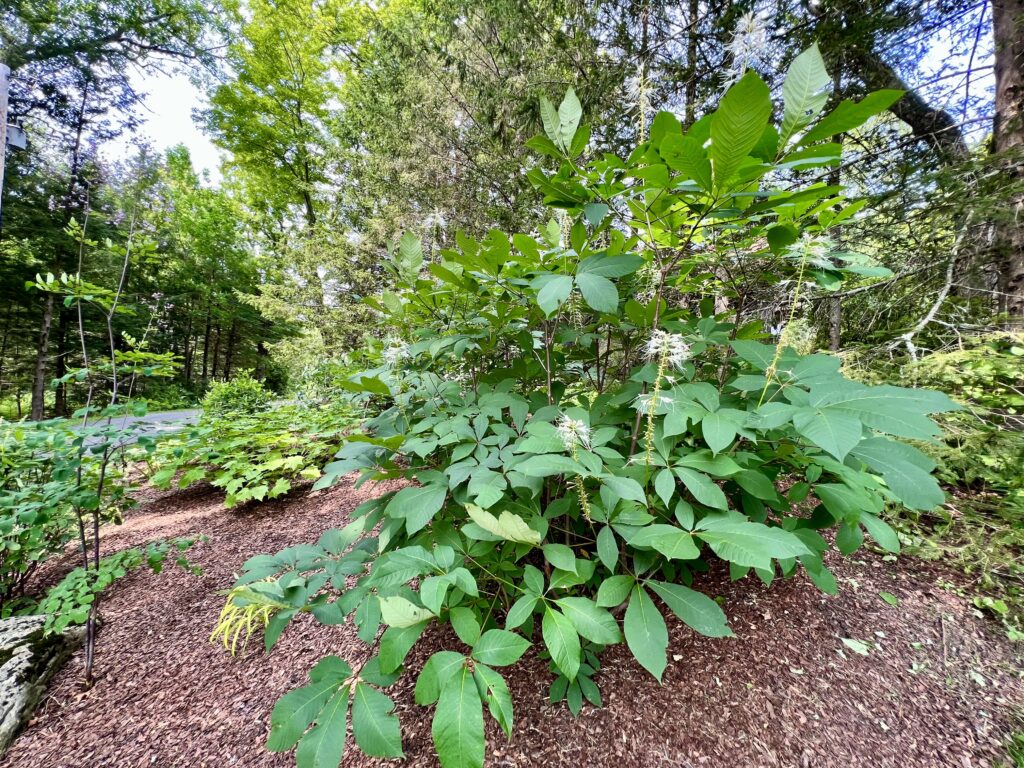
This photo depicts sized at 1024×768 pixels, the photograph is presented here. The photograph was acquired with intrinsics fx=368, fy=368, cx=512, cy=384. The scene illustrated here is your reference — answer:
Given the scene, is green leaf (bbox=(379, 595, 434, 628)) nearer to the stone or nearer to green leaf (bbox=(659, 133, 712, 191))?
green leaf (bbox=(659, 133, 712, 191))

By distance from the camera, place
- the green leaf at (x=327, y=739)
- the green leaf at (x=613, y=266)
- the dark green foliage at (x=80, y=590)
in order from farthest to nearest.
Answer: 1. the dark green foliage at (x=80, y=590)
2. the green leaf at (x=613, y=266)
3. the green leaf at (x=327, y=739)

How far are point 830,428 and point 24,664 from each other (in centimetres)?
317

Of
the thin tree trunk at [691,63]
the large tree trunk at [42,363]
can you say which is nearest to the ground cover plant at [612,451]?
the thin tree trunk at [691,63]

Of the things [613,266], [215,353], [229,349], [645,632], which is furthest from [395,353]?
[215,353]

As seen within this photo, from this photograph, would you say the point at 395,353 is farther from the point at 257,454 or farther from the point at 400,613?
the point at 257,454

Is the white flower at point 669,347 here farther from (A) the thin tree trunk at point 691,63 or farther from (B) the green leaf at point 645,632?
(A) the thin tree trunk at point 691,63

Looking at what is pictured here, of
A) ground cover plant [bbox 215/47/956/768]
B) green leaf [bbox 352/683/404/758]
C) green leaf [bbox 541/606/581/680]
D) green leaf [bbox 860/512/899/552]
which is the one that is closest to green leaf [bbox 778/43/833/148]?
ground cover plant [bbox 215/47/956/768]

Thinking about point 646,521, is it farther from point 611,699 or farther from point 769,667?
point 769,667

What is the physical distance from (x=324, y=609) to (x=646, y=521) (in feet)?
3.01

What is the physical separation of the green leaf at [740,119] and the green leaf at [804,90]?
9cm

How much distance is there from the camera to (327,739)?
30.6 inches

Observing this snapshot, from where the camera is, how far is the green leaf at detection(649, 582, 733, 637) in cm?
88

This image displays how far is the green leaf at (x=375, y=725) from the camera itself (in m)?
0.78

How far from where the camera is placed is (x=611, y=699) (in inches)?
51.5
